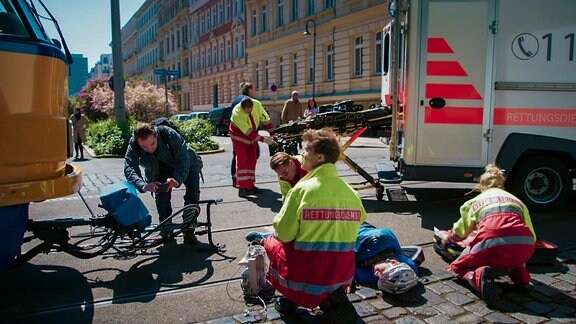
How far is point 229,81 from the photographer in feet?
168

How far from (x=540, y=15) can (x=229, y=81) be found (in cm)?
4644

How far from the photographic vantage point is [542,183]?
6809 millimetres

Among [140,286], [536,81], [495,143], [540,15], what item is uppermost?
[540,15]

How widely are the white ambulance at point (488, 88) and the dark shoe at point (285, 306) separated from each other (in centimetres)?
364

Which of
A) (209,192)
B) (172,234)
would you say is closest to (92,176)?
(209,192)

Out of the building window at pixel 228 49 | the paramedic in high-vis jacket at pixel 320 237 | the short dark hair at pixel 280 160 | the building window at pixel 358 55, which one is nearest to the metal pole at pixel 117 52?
the short dark hair at pixel 280 160

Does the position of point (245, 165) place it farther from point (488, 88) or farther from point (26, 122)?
point (26, 122)


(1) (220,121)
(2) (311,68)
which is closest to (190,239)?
(1) (220,121)

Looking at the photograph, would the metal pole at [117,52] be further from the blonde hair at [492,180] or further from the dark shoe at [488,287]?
the dark shoe at [488,287]

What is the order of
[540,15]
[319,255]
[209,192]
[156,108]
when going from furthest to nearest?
[156,108]
[209,192]
[540,15]
[319,255]

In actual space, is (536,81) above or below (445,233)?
above

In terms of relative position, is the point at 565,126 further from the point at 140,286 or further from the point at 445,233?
the point at 140,286

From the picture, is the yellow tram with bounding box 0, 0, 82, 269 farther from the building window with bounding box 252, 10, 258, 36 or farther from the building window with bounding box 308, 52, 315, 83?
the building window with bounding box 252, 10, 258, 36

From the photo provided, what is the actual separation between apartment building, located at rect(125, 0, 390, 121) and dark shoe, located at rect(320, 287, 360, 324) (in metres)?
23.4
